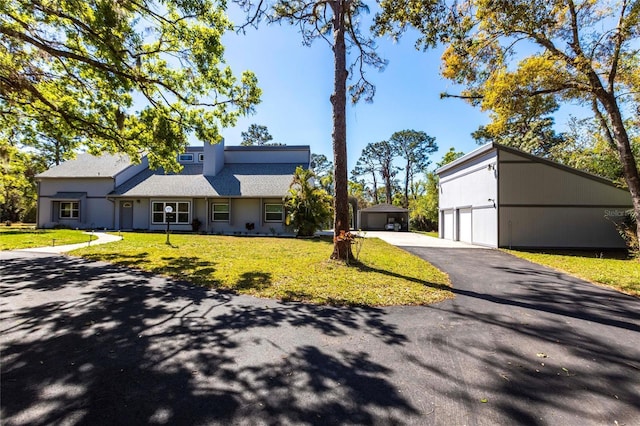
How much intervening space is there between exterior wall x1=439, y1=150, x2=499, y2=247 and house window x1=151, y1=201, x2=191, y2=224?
57.3 ft

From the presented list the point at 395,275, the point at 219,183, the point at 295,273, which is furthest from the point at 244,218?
the point at 395,275

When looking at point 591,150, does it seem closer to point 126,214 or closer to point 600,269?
point 600,269

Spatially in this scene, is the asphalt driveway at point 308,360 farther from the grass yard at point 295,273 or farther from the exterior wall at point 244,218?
the exterior wall at point 244,218

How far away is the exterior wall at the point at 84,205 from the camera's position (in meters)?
19.9

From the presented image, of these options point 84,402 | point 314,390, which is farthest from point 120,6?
point 314,390

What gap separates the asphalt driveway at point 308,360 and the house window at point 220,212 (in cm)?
1356

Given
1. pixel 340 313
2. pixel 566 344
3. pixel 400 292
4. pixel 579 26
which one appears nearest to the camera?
pixel 566 344

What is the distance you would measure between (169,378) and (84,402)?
2.03ft

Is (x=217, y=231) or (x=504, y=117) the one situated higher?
(x=504, y=117)

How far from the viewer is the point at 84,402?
2275 mm

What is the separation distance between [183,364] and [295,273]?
4.34m

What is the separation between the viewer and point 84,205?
65.6 ft

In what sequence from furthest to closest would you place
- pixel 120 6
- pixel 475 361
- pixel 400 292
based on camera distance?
pixel 120 6, pixel 400 292, pixel 475 361

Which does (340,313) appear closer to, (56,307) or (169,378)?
(169,378)
